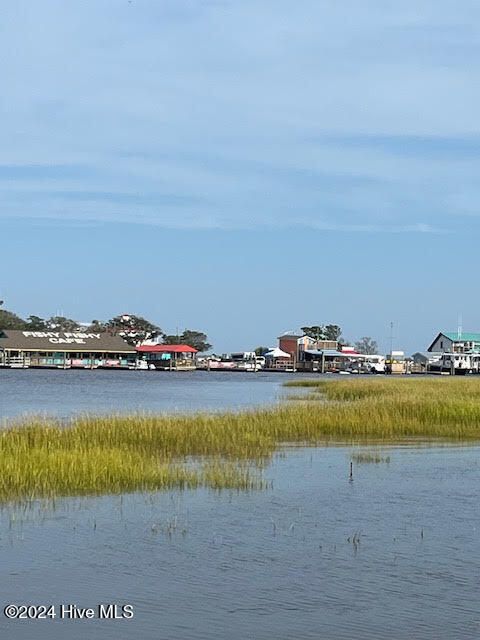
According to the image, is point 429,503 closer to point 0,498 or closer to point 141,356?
point 0,498

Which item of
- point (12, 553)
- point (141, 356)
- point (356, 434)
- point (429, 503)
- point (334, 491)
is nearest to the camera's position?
point (12, 553)

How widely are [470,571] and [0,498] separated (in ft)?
29.1

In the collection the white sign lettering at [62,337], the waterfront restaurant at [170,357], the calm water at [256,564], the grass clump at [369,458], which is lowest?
the calm water at [256,564]

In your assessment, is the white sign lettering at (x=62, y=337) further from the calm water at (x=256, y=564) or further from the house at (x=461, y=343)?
the calm water at (x=256, y=564)

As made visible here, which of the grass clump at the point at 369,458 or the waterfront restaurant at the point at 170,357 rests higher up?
the waterfront restaurant at the point at 170,357

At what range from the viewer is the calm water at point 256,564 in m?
13.1

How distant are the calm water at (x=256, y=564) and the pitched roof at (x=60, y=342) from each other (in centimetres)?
13648

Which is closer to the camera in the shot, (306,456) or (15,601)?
(15,601)

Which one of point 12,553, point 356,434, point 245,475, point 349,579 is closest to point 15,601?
point 12,553

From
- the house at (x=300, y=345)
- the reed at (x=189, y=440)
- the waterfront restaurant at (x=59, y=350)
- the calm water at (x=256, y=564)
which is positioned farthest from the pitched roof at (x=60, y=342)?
the calm water at (x=256, y=564)

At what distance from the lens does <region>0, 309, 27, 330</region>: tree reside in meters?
190

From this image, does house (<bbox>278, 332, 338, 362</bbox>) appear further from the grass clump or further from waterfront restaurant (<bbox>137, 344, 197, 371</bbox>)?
the grass clump

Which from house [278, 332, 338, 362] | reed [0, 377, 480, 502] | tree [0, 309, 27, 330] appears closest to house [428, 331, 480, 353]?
house [278, 332, 338, 362]

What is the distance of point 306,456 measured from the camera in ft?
96.2
